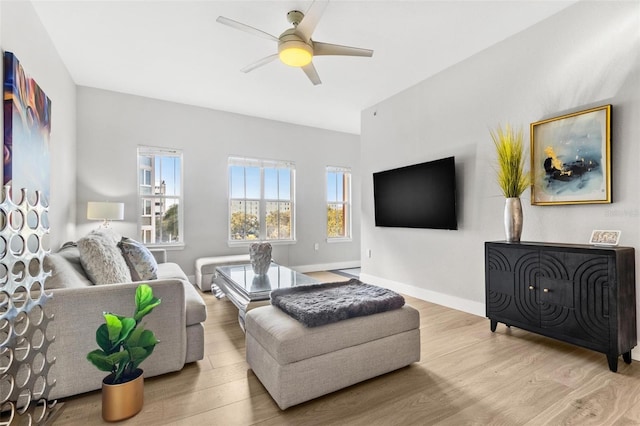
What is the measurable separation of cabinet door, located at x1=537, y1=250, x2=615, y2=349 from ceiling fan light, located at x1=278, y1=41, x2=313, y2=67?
2483 mm

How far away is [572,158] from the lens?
2566 mm

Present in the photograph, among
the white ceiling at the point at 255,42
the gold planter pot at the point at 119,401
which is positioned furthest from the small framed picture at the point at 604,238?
the gold planter pot at the point at 119,401

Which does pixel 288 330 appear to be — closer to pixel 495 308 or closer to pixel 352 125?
pixel 495 308

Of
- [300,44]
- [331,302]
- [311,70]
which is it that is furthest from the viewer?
[311,70]

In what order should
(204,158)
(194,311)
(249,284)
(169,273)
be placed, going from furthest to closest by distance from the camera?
1. (204,158)
2. (169,273)
3. (249,284)
4. (194,311)

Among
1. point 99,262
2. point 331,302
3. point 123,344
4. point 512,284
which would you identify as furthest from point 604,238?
point 99,262

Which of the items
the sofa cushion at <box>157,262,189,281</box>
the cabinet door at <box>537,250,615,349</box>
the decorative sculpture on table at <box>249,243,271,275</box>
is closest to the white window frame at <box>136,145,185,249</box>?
the sofa cushion at <box>157,262,189,281</box>

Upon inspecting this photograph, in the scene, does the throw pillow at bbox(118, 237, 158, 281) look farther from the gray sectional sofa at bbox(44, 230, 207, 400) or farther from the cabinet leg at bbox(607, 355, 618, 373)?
the cabinet leg at bbox(607, 355, 618, 373)

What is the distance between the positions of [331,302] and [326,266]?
13.8ft

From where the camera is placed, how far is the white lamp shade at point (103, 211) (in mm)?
3717

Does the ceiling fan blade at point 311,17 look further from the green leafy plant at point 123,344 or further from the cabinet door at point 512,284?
the cabinet door at point 512,284

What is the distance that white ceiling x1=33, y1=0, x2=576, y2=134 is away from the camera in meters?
2.60

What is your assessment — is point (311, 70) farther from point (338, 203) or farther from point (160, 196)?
point (338, 203)

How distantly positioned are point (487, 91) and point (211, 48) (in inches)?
115
